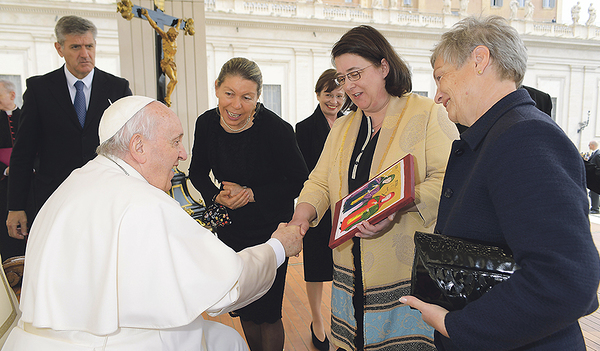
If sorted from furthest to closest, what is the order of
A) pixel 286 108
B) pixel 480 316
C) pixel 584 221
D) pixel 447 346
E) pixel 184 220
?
pixel 286 108
pixel 184 220
pixel 447 346
pixel 480 316
pixel 584 221

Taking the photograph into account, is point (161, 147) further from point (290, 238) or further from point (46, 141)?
point (46, 141)

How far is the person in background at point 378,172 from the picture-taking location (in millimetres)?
1758

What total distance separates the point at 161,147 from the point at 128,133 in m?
0.13

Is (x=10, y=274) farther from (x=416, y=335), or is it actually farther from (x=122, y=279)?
(x=416, y=335)

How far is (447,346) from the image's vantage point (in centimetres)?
122

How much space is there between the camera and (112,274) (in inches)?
49.7

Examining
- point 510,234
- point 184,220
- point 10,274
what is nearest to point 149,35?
point 10,274

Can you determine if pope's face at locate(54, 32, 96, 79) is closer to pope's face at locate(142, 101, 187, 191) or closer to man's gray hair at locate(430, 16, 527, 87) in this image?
pope's face at locate(142, 101, 187, 191)

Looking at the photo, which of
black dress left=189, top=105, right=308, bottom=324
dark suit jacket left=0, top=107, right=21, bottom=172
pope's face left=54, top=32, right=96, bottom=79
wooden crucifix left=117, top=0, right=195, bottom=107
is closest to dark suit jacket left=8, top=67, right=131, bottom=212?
pope's face left=54, top=32, right=96, bottom=79

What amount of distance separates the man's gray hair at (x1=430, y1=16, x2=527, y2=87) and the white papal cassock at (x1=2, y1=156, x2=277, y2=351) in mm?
1066

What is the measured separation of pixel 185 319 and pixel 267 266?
44cm

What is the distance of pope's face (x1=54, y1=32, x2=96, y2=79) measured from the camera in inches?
114

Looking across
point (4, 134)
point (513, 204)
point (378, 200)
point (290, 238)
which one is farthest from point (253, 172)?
point (4, 134)

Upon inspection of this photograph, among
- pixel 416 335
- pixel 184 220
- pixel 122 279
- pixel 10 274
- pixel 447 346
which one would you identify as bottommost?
pixel 416 335
